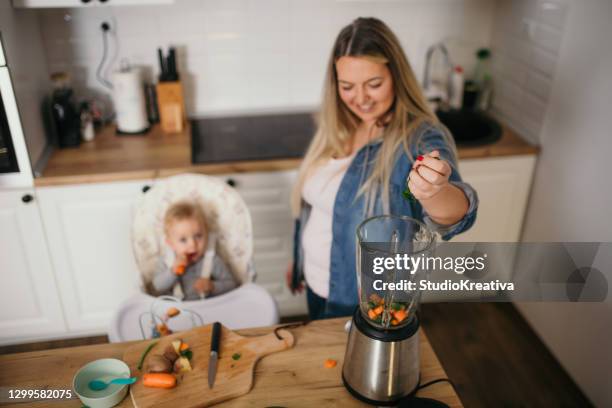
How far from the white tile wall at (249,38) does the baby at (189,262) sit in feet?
3.09

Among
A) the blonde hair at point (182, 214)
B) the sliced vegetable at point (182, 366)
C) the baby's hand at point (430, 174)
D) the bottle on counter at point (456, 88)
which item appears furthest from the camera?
the bottle on counter at point (456, 88)

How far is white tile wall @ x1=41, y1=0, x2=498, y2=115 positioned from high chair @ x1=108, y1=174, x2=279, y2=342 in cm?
89

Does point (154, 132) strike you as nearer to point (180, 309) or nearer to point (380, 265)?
point (180, 309)

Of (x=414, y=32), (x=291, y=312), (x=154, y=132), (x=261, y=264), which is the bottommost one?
(x=291, y=312)

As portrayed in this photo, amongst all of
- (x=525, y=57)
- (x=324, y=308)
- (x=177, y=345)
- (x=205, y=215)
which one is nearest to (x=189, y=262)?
(x=205, y=215)

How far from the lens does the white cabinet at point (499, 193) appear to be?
7.83ft

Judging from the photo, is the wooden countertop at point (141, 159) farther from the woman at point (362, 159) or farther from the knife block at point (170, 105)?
the woman at point (362, 159)

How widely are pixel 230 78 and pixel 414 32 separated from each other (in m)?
0.89

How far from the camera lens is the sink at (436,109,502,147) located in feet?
8.37

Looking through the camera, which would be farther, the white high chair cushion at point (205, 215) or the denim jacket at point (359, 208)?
the white high chair cushion at point (205, 215)

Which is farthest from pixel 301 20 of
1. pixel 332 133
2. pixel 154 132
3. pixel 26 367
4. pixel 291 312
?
pixel 26 367

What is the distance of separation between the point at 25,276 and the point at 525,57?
2.32m

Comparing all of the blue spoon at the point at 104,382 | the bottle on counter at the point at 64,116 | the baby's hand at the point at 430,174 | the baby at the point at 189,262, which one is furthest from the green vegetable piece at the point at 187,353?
the bottle on counter at the point at 64,116

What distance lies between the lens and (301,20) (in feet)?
8.37
